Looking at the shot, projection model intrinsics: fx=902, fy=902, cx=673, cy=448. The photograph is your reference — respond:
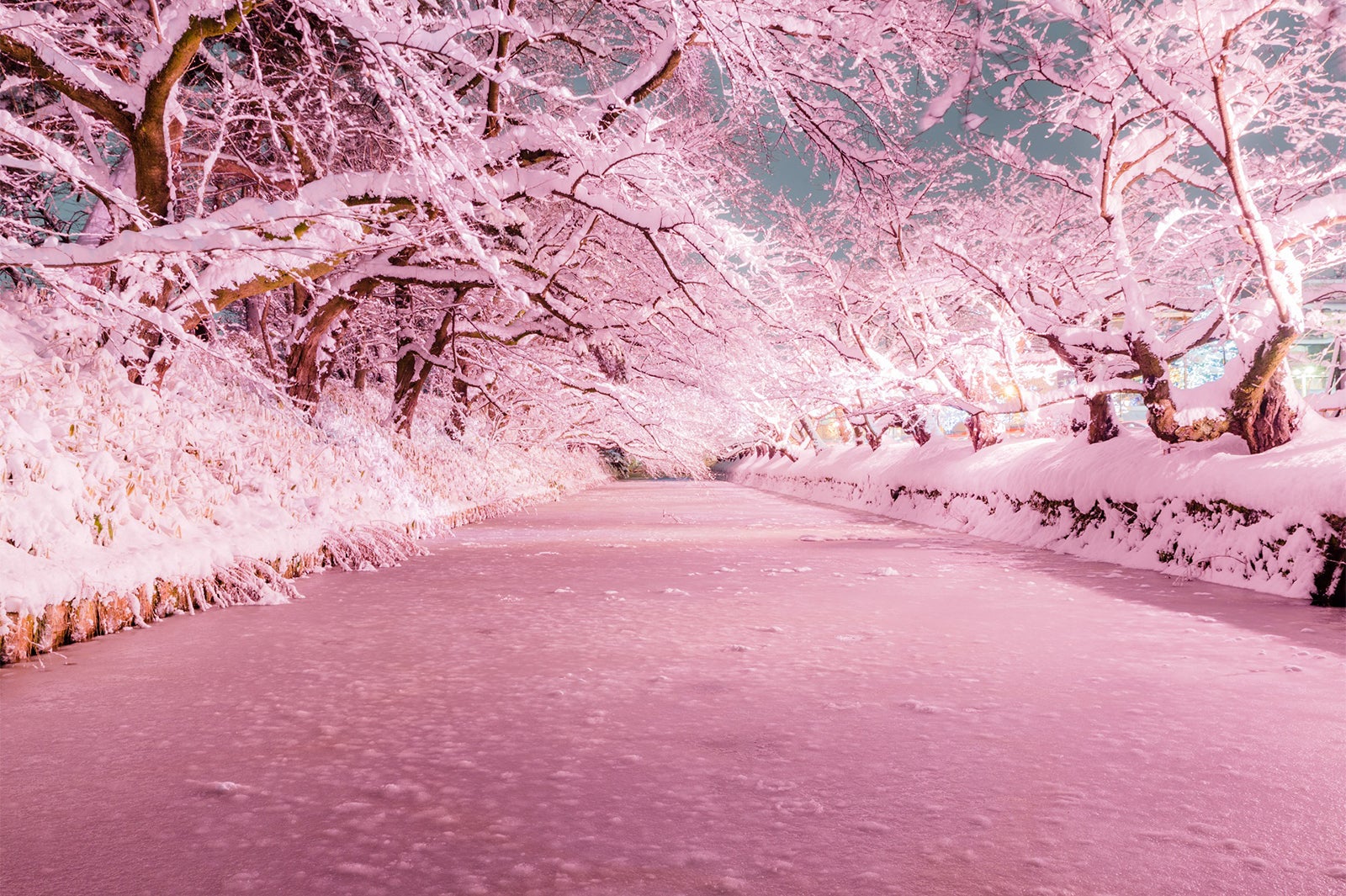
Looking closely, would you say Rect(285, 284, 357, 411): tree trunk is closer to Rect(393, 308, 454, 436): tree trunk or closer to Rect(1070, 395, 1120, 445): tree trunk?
Rect(393, 308, 454, 436): tree trunk

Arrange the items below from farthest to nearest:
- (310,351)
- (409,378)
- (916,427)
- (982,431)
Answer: (916,427), (409,378), (982,431), (310,351)

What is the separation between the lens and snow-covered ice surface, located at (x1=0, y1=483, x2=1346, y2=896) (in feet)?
7.80

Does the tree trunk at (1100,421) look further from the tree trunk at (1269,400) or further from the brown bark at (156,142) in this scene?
the brown bark at (156,142)

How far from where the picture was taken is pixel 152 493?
683 centimetres

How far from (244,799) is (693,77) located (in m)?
9.76

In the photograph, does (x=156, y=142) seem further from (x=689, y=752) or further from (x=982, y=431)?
(x=982, y=431)

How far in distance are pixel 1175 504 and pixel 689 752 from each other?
777 centimetres

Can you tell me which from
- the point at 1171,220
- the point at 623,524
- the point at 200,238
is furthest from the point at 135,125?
the point at 1171,220

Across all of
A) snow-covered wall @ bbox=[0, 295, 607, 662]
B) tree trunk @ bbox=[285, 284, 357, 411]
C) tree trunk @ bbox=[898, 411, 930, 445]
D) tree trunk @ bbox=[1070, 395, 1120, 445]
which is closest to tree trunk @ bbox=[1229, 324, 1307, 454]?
tree trunk @ bbox=[1070, 395, 1120, 445]

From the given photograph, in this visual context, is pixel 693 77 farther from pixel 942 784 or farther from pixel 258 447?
pixel 942 784

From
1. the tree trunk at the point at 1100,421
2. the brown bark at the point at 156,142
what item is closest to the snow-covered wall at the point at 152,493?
the brown bark at the point at 156,142

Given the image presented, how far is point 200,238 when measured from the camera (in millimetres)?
6281

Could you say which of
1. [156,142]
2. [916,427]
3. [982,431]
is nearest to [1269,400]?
[982,431]

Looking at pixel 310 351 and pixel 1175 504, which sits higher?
pixel 310 351
